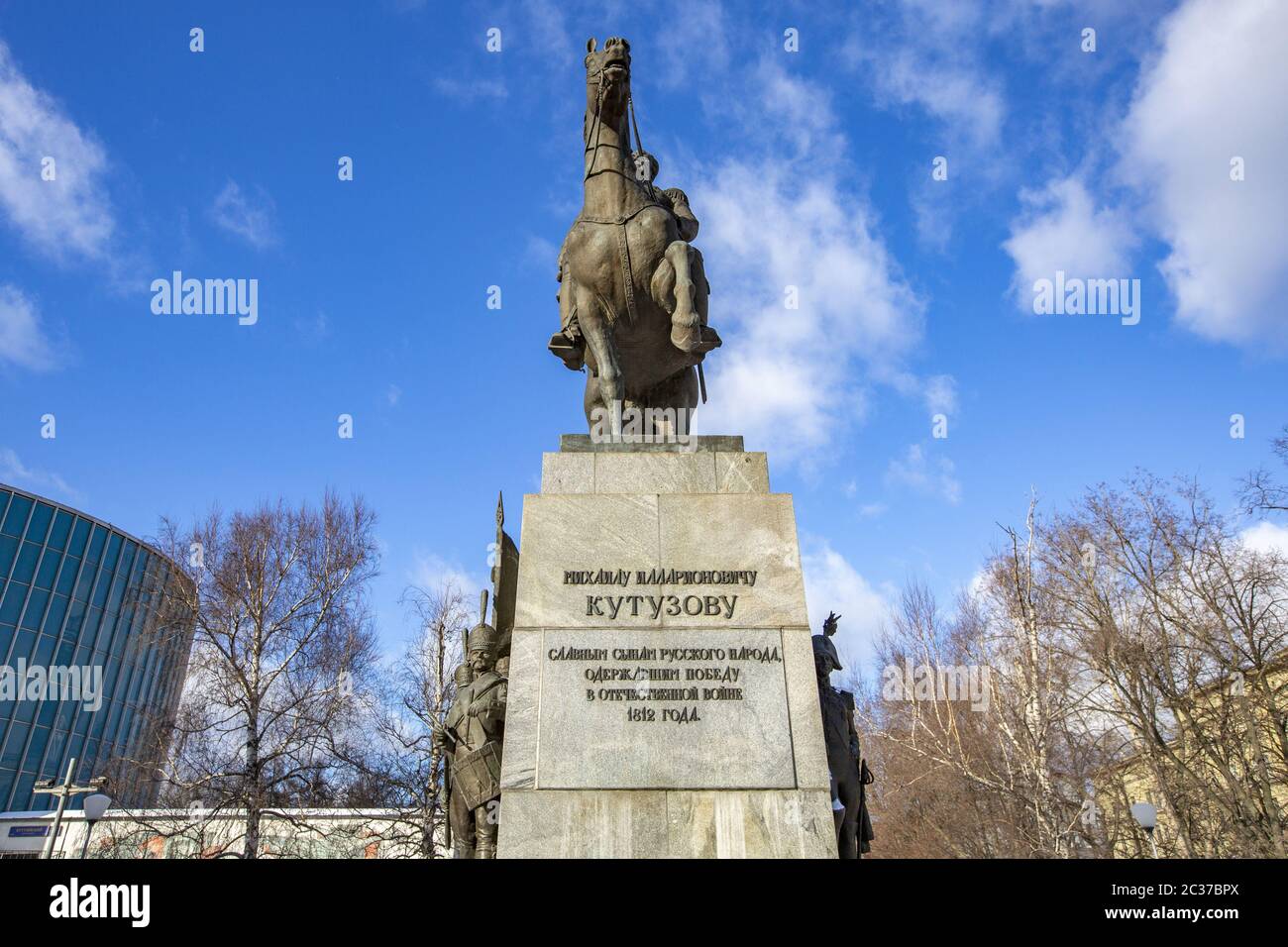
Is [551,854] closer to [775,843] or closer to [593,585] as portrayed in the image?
[775,843]

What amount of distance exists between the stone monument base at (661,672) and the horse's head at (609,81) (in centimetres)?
338

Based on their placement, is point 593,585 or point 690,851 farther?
point 593,585

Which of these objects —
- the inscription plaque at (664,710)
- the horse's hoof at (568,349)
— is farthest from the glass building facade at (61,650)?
the inscription plaque at (664,710)

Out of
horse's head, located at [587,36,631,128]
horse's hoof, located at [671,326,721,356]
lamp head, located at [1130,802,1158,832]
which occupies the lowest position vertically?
lamp head, located at [1130,802,1158,832]

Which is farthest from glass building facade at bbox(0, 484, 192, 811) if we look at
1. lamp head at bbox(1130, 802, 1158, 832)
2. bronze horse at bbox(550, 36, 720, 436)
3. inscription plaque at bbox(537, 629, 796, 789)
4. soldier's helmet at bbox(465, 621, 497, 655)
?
inscription plaque at bbox(537, 629, 796, 789)

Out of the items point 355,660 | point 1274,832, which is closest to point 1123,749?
point 1274,832

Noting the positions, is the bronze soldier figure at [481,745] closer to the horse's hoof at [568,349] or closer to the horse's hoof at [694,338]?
the horse's hoof at [568,349]

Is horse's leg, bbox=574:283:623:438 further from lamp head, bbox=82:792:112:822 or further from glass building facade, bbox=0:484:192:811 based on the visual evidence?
glass building facade, bbox=0:484:192:811

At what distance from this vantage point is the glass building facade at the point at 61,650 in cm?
4062

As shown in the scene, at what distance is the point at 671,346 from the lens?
27.0 feet

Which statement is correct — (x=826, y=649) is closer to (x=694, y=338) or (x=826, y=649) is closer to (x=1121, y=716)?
(x=694, y=338)

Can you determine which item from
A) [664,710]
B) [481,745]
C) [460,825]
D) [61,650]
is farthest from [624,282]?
[61,650]

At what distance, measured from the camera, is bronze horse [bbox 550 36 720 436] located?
309 inches
